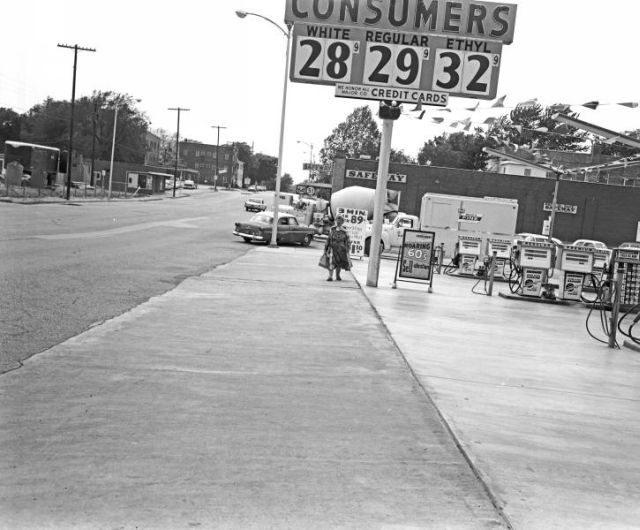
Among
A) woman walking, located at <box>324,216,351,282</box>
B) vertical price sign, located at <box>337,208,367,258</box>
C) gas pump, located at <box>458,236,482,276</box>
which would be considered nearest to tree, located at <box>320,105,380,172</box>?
vertical price sign, located at <box>337,208,367,258</box>

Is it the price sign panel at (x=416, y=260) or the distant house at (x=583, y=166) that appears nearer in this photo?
the price sign panel at (x=416, y=260)

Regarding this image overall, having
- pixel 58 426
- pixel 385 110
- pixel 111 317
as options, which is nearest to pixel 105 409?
pixel 58 426

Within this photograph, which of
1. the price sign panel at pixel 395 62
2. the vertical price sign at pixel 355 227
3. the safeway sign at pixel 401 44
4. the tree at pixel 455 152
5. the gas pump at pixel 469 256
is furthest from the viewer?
the tree at pixel 455 152

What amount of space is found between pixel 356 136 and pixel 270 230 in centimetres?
8690

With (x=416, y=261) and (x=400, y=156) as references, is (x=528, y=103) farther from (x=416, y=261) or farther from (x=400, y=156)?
(x=400, y=156)

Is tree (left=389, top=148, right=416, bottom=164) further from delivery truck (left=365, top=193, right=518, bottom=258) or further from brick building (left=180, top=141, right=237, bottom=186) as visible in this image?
delivery truck (left=365, top=193, right=518, bottom=258)

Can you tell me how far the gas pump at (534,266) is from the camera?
1758cm

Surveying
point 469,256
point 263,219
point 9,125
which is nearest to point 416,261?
point 469,256

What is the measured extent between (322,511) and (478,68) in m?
12.6

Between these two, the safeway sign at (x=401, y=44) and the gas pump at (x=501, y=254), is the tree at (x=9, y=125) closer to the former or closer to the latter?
the gas pump at (x=501, y=254)

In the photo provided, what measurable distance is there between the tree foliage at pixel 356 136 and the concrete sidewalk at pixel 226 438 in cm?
10618

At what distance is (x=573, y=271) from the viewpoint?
672 inches

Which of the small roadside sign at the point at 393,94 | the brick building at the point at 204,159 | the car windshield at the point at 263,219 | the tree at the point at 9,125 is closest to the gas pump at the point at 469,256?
the small roadside sign at the point at 393,94

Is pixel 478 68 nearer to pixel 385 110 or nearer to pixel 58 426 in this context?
pixel 385 110
